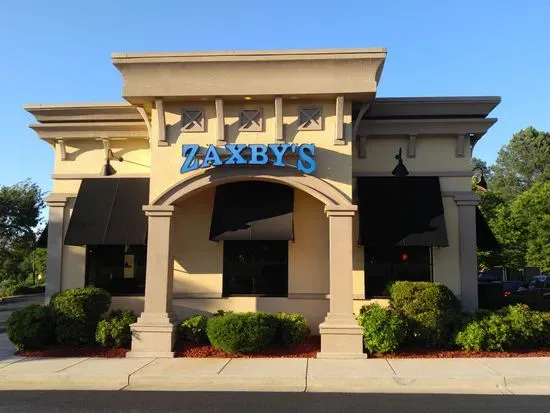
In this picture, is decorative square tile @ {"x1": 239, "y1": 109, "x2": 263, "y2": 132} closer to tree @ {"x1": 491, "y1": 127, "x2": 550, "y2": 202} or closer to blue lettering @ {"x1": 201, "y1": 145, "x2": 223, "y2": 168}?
blue lettering @ {"x1": 201, "y1": 145, "x2": 223, "y2": 168}

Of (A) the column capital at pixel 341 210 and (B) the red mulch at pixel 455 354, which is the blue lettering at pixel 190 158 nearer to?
(A) the column capital at pixel 341 210

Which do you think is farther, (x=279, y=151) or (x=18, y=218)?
(x=18, y=218)

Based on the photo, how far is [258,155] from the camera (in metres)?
12.3

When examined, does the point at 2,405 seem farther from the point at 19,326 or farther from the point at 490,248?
the point at 490,248

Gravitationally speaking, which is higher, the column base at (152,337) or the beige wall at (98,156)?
the beige wall at (98,156)

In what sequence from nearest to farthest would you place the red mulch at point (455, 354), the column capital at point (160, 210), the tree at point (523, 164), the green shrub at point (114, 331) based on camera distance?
the red mulch at point (455, 354), the green shrub at point (114, 331), the column capital at point (160, 210), the tree at point (523, 164)

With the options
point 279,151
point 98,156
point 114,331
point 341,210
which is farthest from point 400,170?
point 98,156

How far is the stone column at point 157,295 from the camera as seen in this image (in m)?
11.9

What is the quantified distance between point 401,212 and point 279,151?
3.61 m

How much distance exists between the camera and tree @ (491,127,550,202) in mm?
70938

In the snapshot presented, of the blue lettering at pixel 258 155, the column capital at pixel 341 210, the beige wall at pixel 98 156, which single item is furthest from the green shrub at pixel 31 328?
the column capital at pixel 341 210

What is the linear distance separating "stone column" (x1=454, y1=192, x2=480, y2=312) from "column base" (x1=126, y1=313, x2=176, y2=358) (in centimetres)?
754

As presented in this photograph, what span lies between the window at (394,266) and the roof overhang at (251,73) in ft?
13.9

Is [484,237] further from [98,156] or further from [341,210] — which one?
[98,156]
